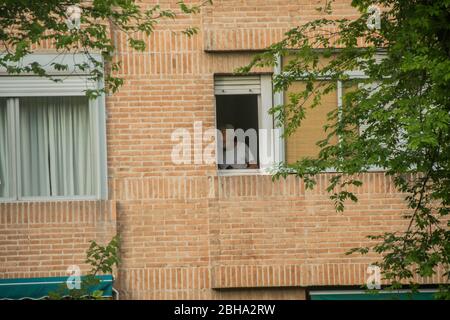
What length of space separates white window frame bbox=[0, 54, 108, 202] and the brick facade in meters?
0.14

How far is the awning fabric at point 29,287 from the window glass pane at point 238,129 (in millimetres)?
2493

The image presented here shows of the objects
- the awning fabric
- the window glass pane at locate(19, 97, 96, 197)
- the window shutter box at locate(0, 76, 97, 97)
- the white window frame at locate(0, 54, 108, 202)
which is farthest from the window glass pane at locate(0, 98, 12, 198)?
the awning fabric

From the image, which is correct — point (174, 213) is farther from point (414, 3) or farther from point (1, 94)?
point (414, 3)

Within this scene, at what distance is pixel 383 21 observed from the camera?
13938 millimetres

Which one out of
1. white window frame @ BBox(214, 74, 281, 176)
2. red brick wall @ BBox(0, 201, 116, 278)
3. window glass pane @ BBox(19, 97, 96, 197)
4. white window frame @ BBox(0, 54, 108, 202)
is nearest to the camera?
red brick wall @ BBox(0, 201, 116, 278)

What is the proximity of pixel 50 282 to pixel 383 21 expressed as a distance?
600 cm

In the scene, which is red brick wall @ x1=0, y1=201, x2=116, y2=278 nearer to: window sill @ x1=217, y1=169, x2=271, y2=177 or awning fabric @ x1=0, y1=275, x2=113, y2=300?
awning fabric @ x1=0, y1=275, x2=113, y2=300

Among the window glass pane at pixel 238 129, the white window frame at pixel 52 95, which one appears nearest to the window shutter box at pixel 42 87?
the white window frame at pixel 52 95

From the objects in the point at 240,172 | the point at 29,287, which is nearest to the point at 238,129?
the point at 240,172

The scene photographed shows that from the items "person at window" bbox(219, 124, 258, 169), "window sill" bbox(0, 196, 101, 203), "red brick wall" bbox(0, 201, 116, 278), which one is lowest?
"red brick wall" bbox(0, 201, 116, 278)

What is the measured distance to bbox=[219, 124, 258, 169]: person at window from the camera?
17.9m

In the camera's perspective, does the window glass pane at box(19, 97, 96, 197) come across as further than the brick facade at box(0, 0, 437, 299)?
Yes

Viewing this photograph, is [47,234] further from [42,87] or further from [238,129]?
[238,129]

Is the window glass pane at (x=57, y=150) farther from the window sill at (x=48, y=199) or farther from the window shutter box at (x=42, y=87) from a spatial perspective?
the window shutter box at (x=42, y=87)
